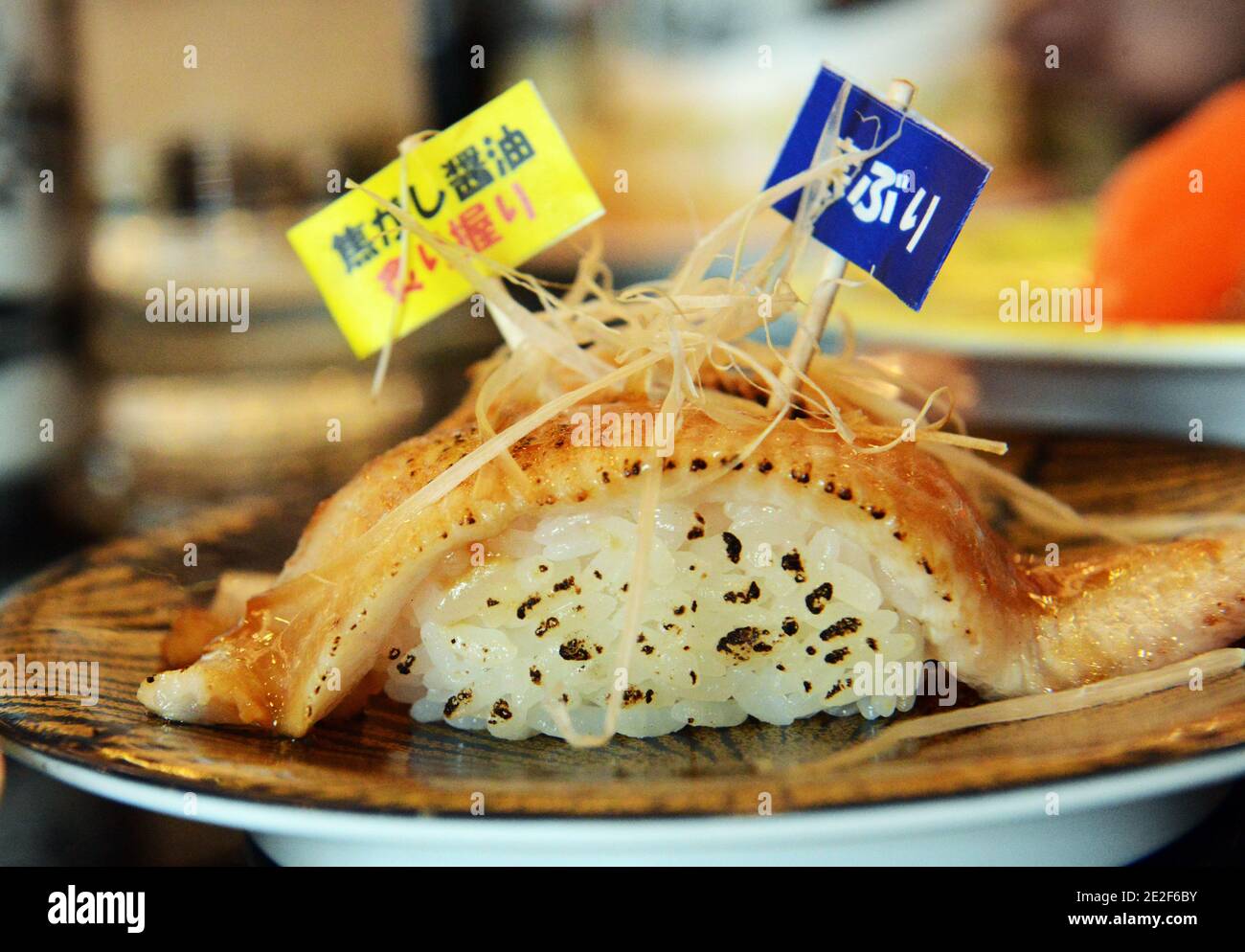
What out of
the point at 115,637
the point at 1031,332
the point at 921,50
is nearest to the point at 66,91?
the point at 115,637

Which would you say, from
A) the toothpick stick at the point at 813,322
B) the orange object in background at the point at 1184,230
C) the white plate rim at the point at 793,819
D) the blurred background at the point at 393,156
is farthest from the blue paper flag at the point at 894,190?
the orange object in background at the point at 1184,230

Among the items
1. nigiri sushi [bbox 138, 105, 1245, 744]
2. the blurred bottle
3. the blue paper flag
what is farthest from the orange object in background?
the blurred bottle

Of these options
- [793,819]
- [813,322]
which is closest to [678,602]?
[813,322]

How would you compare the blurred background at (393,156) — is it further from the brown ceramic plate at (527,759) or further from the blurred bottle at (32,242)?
the brown ceramic plate at (527,759)

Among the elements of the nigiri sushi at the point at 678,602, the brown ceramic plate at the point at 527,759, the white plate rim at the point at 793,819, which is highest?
the nigiri sushi at the point at 678,602

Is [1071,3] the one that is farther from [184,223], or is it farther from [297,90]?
[184,223]

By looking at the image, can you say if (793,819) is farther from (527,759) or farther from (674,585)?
(674,585)
